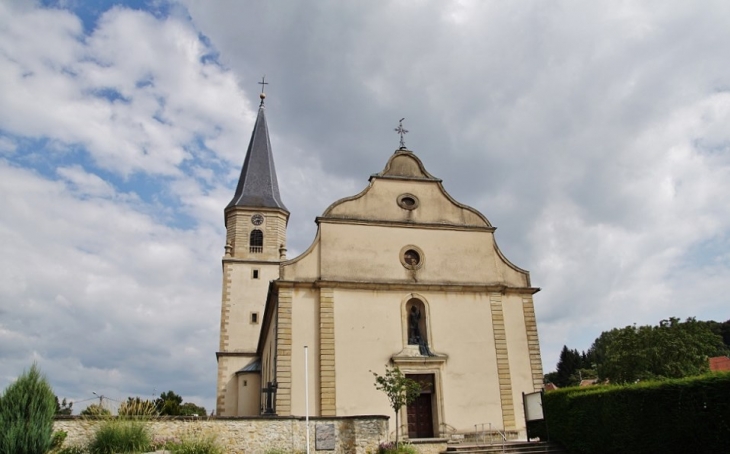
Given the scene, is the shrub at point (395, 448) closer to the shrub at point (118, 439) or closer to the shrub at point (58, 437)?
the shrub at point (118, 439)

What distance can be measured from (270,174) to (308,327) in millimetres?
25349

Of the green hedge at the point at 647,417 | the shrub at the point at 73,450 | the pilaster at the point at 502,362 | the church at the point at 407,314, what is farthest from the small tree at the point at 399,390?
the shrub at the point at 73,450

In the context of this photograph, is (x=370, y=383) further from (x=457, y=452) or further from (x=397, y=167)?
(x=397, y=167)

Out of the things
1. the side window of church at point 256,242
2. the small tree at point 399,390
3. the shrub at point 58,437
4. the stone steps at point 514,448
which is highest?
the side window of church at point 256,242

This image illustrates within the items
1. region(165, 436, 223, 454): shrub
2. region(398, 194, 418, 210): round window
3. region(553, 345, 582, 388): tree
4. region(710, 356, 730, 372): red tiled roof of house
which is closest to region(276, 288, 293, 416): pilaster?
region(165, 436, 223, 454): shrub

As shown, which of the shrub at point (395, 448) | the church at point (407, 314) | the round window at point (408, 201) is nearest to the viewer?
the shrub at point (395, 448)

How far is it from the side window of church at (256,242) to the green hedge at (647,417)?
27242 millimetres

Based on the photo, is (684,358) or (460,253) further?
(684,358)

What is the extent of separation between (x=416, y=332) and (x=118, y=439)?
41.0 ft

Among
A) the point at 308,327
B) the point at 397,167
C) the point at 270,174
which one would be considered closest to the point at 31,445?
the point at 308,327

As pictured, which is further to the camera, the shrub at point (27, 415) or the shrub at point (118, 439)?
the shrub at point (118, 439)

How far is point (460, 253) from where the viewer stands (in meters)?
24.4

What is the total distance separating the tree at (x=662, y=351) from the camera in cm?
3444

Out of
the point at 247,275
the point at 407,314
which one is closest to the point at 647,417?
the point at 407,314
